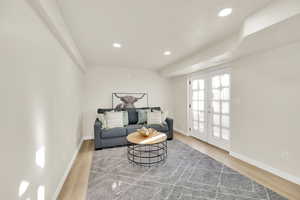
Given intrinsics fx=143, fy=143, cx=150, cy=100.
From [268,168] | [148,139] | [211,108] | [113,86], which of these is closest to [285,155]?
[268,168]

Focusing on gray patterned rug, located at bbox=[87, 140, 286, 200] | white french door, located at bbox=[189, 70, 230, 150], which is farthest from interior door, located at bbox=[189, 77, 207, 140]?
gray patterned rug, located at bbox=[87, 140, 286, 200]

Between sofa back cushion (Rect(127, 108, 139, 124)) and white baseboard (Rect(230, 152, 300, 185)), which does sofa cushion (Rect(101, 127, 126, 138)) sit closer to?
sofa back cushion (Rect(127, 108, 139, 124))

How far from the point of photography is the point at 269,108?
8.04ft

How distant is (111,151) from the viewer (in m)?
3.38

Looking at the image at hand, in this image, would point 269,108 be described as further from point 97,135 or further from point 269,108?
point 97,135

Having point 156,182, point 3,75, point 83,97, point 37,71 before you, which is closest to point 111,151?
point 156,182

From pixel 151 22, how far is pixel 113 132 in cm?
263

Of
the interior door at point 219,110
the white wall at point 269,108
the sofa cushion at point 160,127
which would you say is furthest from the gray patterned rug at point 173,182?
the sofa cushion at point 160,127

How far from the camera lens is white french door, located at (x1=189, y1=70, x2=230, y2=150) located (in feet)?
11.2

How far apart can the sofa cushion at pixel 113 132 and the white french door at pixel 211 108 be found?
225 centimetres

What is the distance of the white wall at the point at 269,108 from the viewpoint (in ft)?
7.03

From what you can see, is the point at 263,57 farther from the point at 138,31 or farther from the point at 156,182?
the point at 156,182

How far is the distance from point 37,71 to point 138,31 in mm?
1491

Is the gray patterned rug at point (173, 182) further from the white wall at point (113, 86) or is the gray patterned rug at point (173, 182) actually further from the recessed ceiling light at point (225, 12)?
the recessed ceiling light at point (225, 12)
